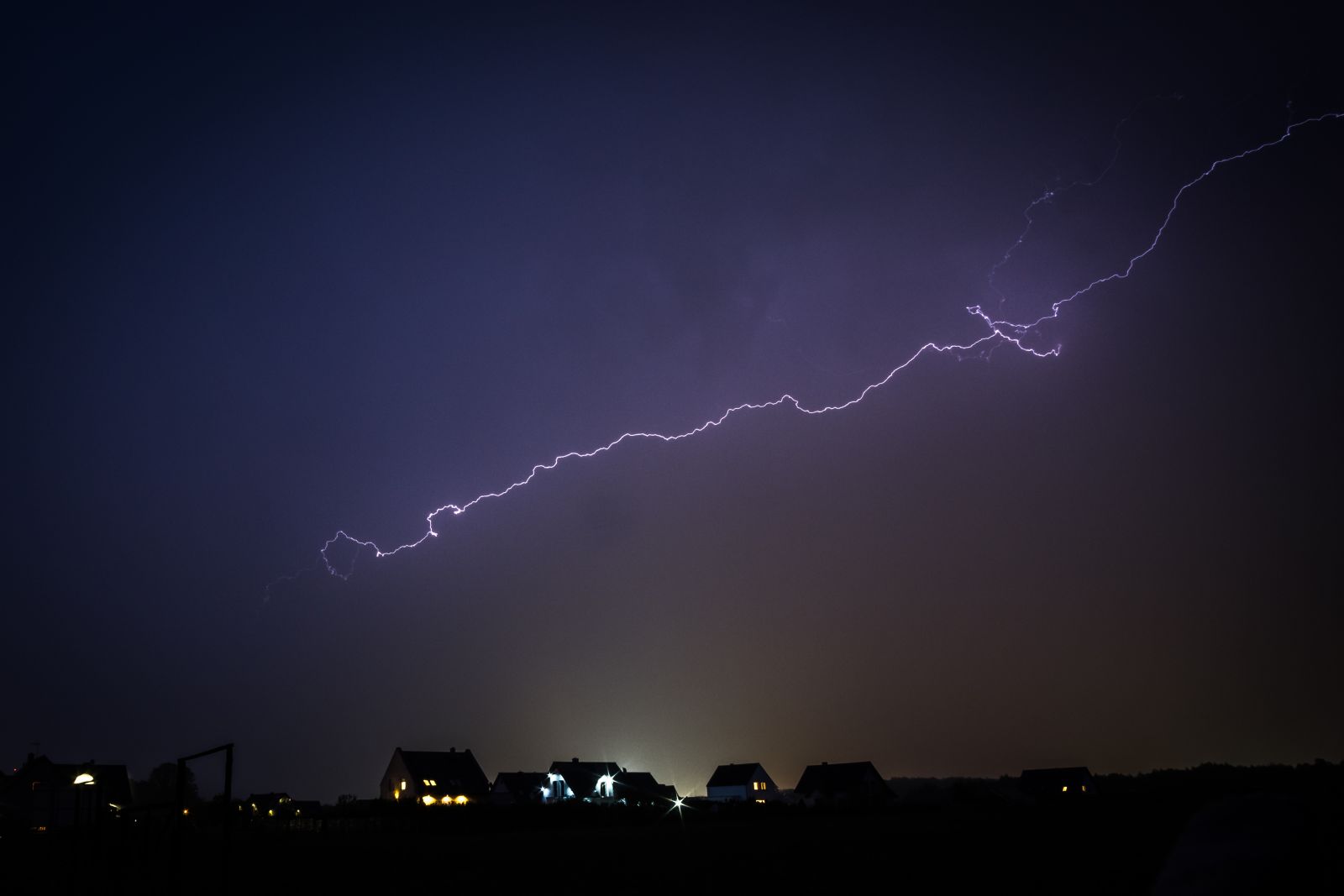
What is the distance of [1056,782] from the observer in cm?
7162

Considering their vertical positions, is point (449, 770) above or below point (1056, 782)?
above

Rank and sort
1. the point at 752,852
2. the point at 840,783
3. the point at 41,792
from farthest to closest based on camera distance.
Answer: the point at 840,783 → the point at 41,792 → the point at 752,852

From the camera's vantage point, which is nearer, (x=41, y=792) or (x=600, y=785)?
(x=41, y=792)

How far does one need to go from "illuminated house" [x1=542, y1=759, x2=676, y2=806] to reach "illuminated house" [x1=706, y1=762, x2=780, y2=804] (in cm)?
403


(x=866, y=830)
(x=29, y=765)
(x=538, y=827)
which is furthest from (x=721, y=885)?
(x=29, y=765)

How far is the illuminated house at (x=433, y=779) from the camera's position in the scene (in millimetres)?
68250

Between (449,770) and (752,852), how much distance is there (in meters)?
54.7

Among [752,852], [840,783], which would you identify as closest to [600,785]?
[840,783]

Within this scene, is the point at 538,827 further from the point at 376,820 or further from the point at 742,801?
the point at 742,801

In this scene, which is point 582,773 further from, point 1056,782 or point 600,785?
point 1056,782

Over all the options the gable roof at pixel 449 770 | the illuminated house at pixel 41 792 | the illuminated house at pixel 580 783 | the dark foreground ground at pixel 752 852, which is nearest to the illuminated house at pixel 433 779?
the gable roof at pixel 449 770

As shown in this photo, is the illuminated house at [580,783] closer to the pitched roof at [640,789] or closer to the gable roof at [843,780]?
the pitched roof at [640,789]

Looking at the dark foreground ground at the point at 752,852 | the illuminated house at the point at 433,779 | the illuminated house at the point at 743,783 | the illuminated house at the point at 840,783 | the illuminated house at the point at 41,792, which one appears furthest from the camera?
the illuminated house at the point at 743,783

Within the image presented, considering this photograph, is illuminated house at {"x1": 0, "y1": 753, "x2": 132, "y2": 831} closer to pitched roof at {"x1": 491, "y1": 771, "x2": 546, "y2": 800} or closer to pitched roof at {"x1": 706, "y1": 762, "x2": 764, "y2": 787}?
pitched roof at {"x1": 491, "y1": 771, "x2": 546, "y2": 800}
